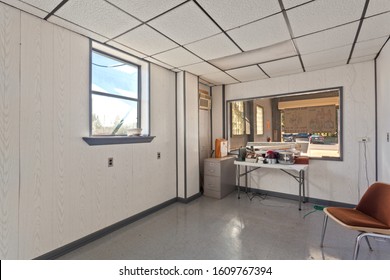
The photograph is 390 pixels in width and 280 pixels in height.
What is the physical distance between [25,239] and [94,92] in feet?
5.85

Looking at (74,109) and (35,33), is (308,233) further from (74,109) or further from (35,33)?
(35,33)

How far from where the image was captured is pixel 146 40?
2.50 meters

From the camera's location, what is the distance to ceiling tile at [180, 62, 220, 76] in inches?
135

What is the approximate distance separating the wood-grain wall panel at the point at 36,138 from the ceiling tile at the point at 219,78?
2703 mm

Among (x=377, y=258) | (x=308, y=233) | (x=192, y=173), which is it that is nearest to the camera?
(x=377, y=258)

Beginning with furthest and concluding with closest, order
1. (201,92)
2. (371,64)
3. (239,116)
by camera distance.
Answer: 1. (239,116)
2. (201,92)
3. (371,64)

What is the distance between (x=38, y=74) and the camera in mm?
2016

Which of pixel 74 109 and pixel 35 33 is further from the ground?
pixel 35 33

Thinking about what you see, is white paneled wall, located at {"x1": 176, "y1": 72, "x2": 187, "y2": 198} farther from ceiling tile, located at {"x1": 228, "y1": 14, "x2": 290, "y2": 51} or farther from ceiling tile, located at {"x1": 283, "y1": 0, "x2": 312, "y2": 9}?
ceiling tile, located at {"x1": 283, "y1": 0, "x2": 312, "y2": 9}

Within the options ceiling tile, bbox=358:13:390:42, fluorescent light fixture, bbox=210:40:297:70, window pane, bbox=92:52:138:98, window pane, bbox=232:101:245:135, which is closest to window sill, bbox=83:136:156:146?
window pane, bbox=92:52:138:98

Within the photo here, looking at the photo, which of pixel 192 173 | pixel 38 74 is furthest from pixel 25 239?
pixel 192 173

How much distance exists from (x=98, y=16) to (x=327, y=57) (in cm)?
324

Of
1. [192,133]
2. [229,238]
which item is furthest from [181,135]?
[229,238]

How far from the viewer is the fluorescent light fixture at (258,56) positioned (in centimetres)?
284
